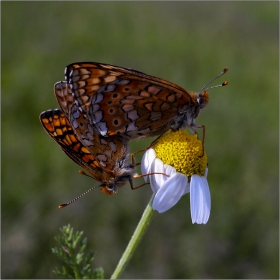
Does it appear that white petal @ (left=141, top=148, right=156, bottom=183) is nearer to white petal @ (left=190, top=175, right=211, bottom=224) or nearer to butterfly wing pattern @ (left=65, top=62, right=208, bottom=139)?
butterfly wing pattern @ (left=65, top=62, right=208, bottom=139)

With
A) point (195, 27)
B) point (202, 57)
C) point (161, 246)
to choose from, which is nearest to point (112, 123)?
point (161, 246)

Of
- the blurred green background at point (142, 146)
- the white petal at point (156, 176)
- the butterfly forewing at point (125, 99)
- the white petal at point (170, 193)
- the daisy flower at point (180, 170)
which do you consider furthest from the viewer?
the blurred green background at point (142, 146)

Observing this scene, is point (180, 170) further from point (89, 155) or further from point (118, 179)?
point (89, 155)

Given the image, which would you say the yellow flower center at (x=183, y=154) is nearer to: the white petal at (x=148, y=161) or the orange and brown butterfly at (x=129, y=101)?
the white petal at (x=148, y=161)

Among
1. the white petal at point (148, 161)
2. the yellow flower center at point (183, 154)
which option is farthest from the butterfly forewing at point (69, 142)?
the yellow flower center at point (183, 154)

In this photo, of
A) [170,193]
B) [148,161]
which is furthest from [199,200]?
[148,161]

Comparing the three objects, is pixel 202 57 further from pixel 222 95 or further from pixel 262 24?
pixel 262 24

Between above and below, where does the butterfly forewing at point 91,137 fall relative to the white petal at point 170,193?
above
